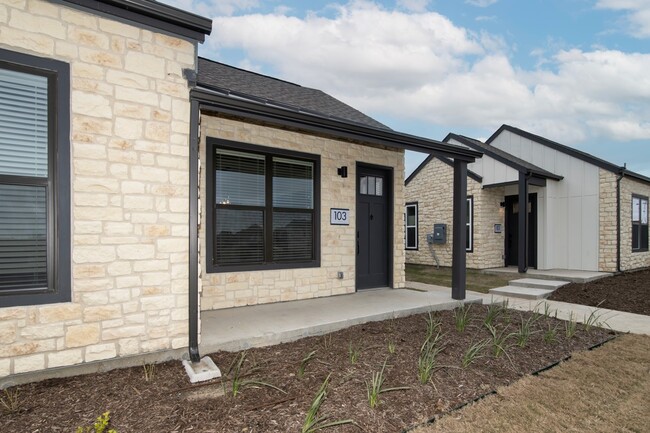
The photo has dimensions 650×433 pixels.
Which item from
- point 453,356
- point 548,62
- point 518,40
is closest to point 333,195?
point 453,356

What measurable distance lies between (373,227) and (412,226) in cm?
697

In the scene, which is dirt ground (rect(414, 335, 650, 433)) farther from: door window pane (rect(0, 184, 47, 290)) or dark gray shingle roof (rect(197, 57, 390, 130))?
dark gray shingle roof (rect(197, 57, 390, 130))

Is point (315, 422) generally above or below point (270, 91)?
below

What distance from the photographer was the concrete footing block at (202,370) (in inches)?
116

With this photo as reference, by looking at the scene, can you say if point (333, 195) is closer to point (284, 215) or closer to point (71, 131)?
point (284, 215)

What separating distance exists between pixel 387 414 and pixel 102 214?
9.53ft

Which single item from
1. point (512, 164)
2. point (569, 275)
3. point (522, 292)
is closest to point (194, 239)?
point (522, 292)

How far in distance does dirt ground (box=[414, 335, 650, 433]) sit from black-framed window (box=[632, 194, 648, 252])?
932 cm

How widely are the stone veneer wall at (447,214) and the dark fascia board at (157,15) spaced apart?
33.3ft

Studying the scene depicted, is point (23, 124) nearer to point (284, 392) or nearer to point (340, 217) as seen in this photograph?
point (284, 392)

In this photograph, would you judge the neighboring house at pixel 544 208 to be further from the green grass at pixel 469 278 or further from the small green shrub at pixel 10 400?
the small green shrub at pixel 10 400

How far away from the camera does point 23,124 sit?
284 cm

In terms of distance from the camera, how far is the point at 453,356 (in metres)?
3.66

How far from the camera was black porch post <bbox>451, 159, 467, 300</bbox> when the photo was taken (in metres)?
5.95
